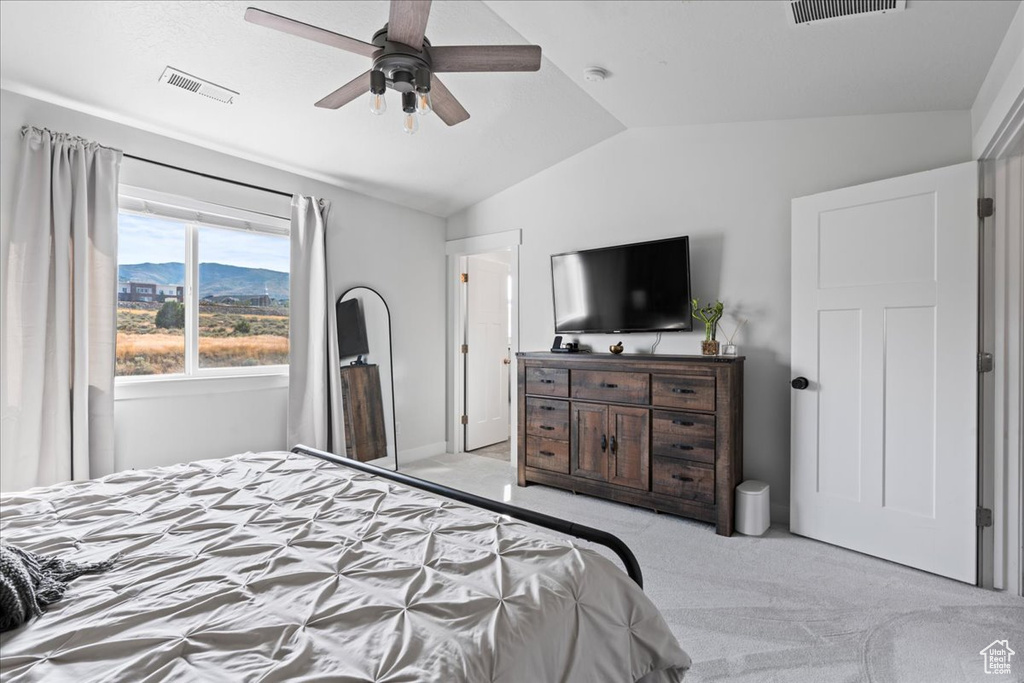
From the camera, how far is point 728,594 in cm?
232

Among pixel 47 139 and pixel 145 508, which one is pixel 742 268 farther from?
pixel 47 139

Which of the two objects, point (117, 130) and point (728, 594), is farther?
point (117, 130)

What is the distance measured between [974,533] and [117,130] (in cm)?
517

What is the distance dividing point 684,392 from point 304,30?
280 cm

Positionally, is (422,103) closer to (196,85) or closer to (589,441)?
(196,85)

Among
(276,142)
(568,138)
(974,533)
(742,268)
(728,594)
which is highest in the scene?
(568,138)

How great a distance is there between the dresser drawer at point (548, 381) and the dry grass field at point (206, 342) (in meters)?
1.98

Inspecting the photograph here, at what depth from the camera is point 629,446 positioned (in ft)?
11.5

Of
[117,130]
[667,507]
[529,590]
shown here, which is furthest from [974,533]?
[117,130]

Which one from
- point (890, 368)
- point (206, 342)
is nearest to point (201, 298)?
point (206, 342)

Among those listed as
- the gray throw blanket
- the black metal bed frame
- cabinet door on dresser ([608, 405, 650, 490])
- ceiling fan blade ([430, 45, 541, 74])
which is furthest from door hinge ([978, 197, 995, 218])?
the gray throw blanket

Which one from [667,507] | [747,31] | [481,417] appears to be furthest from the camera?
[481,417]

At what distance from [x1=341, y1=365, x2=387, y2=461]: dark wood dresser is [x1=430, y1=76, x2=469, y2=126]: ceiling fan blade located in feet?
8.37

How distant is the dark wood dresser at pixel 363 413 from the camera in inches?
165
